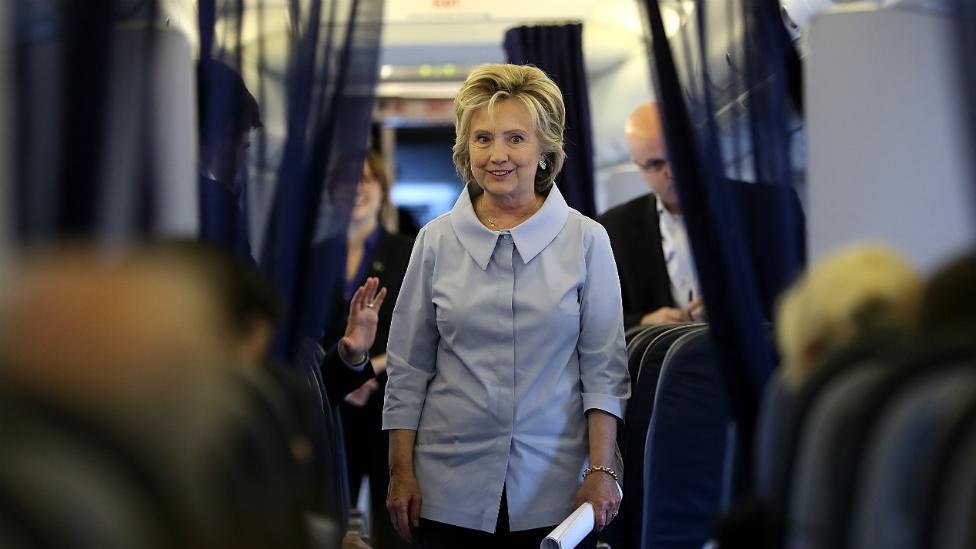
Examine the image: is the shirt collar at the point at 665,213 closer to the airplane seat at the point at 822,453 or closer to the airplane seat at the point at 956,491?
the airplane seat at the point at 822,453

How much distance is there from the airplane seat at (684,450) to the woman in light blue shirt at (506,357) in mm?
299

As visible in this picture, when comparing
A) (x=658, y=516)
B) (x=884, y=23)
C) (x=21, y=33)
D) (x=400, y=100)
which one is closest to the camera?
(x=21, y=33)


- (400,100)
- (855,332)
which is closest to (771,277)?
(855,332)

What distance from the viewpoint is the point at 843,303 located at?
5.85 feet

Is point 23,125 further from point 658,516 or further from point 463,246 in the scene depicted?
point 658,516

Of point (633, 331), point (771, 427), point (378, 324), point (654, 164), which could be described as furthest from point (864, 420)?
point (378, 324)

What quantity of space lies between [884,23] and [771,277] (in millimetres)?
505

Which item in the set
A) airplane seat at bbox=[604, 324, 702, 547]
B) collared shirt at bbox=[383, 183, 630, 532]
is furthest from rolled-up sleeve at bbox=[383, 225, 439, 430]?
airplane seat at bbox=[604, 324, 702, 547]

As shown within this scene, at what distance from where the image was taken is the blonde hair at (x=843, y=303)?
170 cm

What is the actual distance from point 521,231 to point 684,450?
2.62 ft

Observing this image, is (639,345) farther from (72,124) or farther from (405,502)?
(72,124)

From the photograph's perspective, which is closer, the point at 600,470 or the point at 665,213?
the point at 600,470

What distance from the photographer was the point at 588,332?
2.48 meters

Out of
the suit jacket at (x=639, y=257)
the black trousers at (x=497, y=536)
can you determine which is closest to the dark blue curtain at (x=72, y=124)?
the black trousers at (x=497, y=536)
